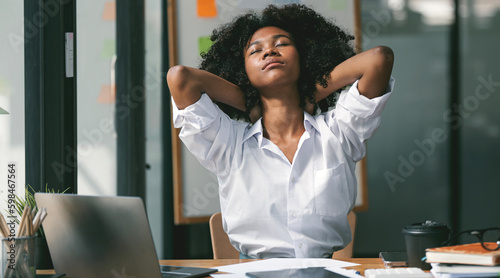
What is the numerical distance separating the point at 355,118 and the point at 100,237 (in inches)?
35.0

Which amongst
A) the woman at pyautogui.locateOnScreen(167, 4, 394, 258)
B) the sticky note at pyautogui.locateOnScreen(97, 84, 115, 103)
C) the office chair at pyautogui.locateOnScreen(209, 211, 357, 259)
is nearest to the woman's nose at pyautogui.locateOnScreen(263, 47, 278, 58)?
the woman at pyautogui.locateOnScreen(167, 4, 394, 258)

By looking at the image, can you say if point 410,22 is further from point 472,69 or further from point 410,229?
point 410,229

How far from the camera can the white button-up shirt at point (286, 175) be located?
68.1 inches

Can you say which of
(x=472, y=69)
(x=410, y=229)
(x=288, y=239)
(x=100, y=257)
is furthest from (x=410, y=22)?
(x=100, y=257)

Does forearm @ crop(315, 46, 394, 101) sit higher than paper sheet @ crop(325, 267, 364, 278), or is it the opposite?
forearm @ crop(315, 46, 394, 101)

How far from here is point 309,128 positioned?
1.83 meters

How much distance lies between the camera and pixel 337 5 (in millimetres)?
3232

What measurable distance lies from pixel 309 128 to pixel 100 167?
1.17 m

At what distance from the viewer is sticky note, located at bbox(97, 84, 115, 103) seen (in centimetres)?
260
